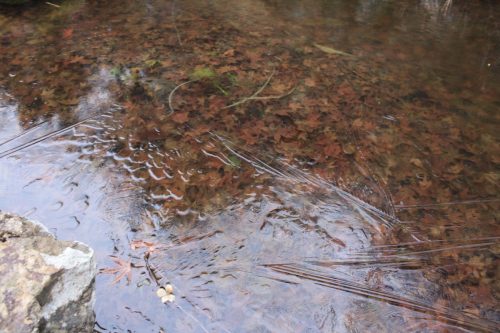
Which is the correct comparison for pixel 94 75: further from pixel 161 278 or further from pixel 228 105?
pixel 161 278

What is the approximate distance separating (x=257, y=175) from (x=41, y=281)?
1832mm

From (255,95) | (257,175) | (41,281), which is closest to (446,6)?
(255,95)

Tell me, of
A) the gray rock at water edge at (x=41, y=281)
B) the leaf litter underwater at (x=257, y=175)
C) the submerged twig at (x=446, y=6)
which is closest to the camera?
the gray rock at water edge at (x=41, y=281)

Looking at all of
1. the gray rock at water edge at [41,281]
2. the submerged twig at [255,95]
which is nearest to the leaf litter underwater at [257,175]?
the submerged twig at [255,95]

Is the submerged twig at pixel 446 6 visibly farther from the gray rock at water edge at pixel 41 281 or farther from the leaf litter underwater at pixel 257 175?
the gray rock at water edge at pixel 41 281

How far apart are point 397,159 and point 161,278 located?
7.29ft

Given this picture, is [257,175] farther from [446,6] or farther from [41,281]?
[446,6]

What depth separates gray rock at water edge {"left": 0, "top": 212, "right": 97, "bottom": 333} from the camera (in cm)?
178

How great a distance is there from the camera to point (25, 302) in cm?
179

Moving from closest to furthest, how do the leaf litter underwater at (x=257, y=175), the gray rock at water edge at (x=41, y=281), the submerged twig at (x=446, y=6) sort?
the gray rock at water edge at (x=41, y=281), the leaf litter underwater at (x=257, y=175), the submerged twig at (x=446, y=6)

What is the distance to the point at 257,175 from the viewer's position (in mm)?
3324

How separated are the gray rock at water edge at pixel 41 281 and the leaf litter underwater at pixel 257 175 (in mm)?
367

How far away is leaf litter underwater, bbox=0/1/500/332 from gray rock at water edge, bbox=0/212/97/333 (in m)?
0.37

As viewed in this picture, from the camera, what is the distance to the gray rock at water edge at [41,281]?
178 cm
